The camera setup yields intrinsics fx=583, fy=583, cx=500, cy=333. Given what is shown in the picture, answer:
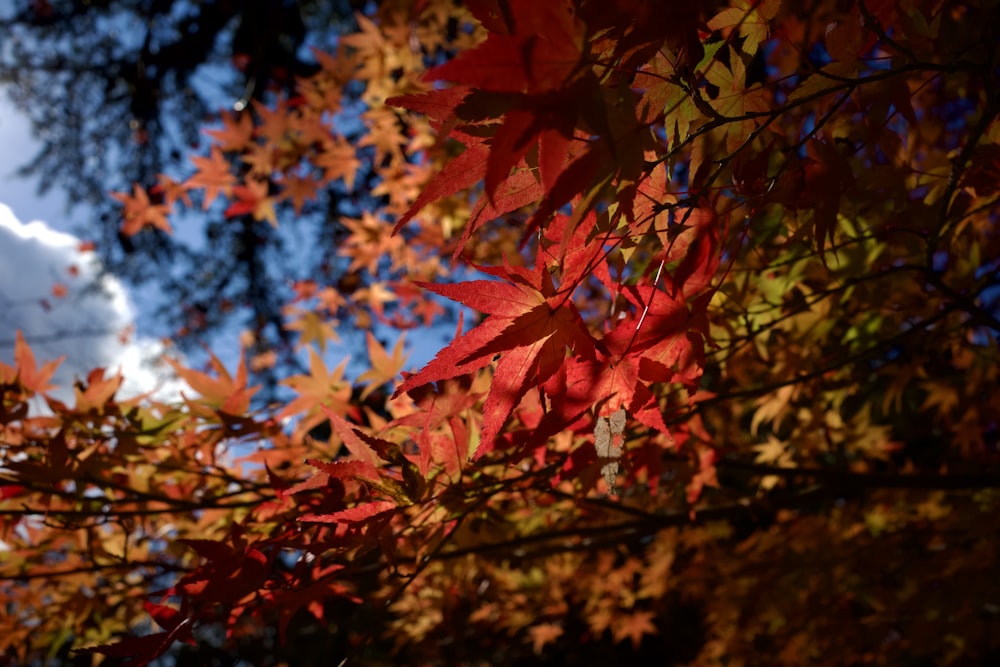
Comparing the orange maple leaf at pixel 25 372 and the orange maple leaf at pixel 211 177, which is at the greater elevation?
the orange maple leaf at pixel 211 177

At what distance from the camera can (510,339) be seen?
620 mm

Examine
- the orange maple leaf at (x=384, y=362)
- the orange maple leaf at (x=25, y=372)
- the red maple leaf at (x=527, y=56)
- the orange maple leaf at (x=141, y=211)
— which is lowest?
the red maple leaf at (x=527, y=56)

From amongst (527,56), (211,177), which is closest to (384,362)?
(527,56)

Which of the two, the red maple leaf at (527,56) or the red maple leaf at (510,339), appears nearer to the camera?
the red maple leaf at (527,56)

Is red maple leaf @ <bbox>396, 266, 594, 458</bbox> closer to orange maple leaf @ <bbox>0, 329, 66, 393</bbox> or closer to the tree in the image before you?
the tree

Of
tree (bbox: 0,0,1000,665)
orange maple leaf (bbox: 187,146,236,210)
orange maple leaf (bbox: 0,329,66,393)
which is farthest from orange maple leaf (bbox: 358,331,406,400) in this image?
orange maple leaf (bbox: 187,146,236,210)

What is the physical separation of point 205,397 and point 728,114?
3.46ft

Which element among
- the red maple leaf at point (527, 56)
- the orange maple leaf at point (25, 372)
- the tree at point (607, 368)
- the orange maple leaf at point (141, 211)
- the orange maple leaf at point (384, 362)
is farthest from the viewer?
the orange maple leaf at point (141, 211)

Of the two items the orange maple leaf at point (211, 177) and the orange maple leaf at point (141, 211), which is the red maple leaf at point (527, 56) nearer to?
the orange maple leaf at point (211, 177)

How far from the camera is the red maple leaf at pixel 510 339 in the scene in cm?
61

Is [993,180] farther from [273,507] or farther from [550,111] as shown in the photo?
[273,507]

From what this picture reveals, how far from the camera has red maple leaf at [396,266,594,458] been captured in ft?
1.99

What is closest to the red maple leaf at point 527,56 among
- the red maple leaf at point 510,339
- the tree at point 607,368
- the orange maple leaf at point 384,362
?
the tree at point 607,368

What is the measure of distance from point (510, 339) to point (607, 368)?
6.0 inches
